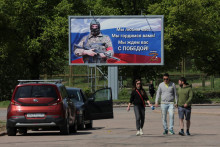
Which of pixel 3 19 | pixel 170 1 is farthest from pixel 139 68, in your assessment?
pixel 3 19

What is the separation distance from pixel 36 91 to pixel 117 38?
27.7m

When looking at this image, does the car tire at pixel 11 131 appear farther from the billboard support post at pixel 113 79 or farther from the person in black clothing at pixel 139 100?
the billboard support post at pixel 113 79

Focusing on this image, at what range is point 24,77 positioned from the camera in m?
54.3

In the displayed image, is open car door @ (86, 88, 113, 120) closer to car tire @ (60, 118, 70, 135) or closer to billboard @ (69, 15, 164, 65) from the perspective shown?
car tire @ (60, 118, 70, 135)

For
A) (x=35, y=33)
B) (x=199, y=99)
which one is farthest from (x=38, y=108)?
(x=35, y=33)

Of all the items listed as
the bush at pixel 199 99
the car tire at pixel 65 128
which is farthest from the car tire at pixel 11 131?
the bush at pixel 199 99

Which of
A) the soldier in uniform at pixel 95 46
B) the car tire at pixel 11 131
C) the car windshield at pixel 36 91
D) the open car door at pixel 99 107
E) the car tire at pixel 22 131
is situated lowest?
the car tire at pixel 22 131

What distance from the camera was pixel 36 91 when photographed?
1911 centimetres

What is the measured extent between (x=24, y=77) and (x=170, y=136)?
37255mm

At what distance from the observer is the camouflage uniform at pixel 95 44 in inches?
1818

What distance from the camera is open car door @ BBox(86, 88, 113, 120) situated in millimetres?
23031

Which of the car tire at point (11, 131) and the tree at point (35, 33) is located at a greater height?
the tree at point (35, 33)

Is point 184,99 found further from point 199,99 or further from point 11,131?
point 199,99

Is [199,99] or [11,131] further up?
[11,131]
